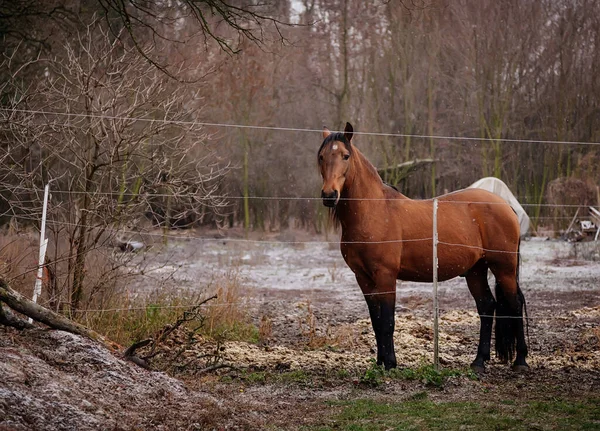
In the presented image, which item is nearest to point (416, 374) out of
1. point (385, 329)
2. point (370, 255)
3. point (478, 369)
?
point (385, 329)

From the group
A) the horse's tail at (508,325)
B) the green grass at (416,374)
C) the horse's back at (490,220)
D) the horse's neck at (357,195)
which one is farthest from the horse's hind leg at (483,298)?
the horse's neck at (357,195)

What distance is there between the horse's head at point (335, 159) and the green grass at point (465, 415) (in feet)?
7.03

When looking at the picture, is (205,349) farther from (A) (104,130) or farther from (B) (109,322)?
(A) (104,130)

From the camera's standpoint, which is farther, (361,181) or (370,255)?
(361,181)

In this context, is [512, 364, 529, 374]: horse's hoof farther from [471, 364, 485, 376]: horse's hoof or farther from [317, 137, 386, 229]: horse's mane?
[317, 137, 386, 229]: horse's mane

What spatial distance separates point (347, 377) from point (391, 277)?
109 centimetres

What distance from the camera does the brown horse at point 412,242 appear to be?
7586mm

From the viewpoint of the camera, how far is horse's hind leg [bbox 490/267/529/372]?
802 cm

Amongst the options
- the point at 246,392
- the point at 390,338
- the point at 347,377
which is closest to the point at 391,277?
the point at 390,338

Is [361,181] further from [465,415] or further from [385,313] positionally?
[465,415]

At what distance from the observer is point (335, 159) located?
291 inches

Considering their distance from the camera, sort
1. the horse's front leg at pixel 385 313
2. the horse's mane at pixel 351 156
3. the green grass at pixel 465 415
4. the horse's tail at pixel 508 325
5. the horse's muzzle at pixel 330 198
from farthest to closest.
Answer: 1. the horse's tail at pixel 508 325
2. the horse's front leg at pixel 385 313
3. the horse's mane at pixel 351 156
4. the horse's muzzle at pixel 330 198
5. the green grass at pixel 465 415

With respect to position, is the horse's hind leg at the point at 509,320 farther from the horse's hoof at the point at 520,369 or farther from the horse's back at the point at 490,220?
the horse's back at the point at 490,220

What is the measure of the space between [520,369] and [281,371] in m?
2.46
